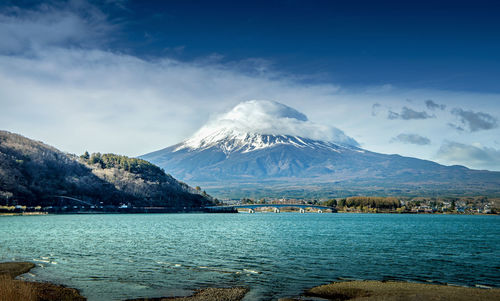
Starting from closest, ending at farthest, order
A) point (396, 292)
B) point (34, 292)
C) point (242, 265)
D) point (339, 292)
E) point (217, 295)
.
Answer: point (34, 292) → point (396, 292) → point (217, 295) → point (339, 292) → point (242, 265)

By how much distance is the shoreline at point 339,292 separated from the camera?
2545cm

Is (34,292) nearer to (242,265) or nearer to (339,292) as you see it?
(242,265)

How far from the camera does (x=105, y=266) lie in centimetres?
3966

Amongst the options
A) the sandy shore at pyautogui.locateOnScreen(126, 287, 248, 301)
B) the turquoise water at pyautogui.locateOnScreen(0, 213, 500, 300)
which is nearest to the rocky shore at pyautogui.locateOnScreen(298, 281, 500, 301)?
the turquoise water at pyautogui.locateOnScreen(0, 213, 500, 300)

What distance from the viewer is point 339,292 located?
94.4 feet

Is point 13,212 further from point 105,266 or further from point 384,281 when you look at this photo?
point 384,281

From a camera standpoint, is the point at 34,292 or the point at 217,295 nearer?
the point at 34,292

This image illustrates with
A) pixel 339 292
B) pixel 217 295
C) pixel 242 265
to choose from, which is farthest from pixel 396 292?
pixel 242 265

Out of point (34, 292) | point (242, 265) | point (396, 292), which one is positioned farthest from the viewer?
point (242, 265)

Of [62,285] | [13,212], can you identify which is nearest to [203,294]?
[62,285]

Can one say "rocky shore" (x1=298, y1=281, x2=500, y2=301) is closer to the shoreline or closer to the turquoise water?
the shoreline

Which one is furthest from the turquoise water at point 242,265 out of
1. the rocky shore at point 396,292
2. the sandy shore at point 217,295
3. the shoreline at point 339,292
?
the rocky shore at point 396,292

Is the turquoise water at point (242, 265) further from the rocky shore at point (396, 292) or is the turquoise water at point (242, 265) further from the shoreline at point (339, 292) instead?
the rocky shore at point (396, 292)

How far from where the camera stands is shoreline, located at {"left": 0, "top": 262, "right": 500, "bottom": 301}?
25.5 meters
